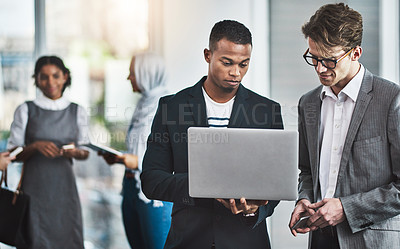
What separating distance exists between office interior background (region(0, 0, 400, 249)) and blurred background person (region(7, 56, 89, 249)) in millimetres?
64

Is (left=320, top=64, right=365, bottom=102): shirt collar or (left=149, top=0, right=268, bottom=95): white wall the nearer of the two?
(left=320, top=64, right=365, bottom=102): shirt collar

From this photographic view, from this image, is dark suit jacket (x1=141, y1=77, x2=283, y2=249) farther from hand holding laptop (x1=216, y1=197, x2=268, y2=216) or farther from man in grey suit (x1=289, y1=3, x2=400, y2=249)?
man in grey suit (x1=289, y1=3, x2=400, y2=249)

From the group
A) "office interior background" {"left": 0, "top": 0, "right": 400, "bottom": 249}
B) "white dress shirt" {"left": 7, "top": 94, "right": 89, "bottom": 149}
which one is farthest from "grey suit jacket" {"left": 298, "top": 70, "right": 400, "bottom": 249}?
"white dress shirt" {"left": 7, "top": 94, "right": 89, "bottom": 149}

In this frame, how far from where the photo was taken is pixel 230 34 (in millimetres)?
2494

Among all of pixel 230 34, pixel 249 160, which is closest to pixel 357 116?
pixel 249 160

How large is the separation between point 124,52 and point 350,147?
1.90 metres

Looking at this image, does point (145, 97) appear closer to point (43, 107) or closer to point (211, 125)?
point (43, 107)

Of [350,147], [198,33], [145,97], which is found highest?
[198,33]

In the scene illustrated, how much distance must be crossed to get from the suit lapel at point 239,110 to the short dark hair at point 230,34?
0.77 ft

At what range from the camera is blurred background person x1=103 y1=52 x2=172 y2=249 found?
3.36 metres

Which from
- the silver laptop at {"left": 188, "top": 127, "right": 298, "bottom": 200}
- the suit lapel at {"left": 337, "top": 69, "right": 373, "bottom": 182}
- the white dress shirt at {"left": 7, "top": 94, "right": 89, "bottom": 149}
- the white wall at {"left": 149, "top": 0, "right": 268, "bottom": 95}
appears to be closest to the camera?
the silver laptop at {"left": 188, "top": 127, "right": 298, "bottom": 200}

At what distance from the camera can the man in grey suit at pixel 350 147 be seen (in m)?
2.12

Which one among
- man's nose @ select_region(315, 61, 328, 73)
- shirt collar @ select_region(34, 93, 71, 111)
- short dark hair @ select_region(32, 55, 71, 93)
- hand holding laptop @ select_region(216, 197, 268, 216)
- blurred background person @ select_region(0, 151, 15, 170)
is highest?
short dark hair @ select_region(32, 55, 71, 93)

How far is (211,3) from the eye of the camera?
10.8 ft
